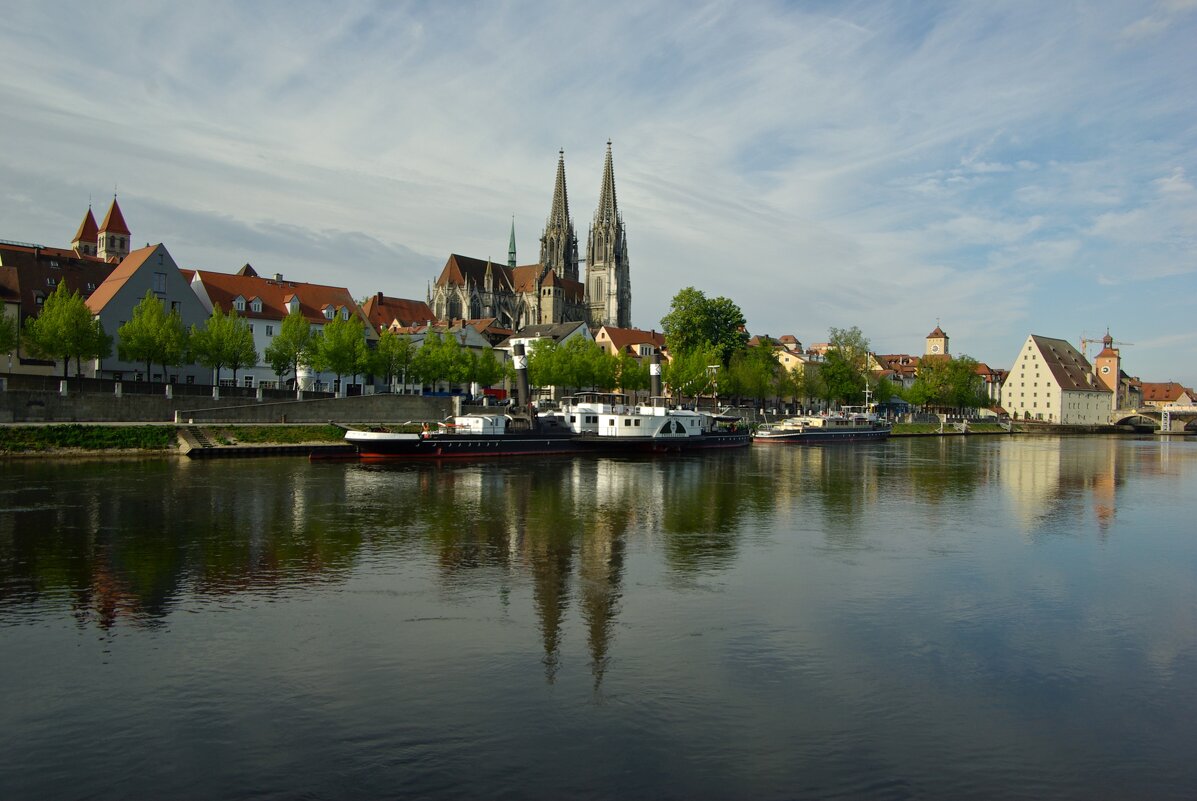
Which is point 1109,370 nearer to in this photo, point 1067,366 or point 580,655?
point 1067,366

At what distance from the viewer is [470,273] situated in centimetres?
16275

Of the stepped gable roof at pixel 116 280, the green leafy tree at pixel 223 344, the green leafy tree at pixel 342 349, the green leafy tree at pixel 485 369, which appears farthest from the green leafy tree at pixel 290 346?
the green leafy tree at pixel 485 369

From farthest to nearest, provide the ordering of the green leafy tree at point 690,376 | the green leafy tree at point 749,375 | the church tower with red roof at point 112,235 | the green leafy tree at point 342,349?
the church tower with red roof at point 112,235, the green leafy tree at point 749,375, the green leafy tree at point 690,376, the green leafy tree at point 342,349

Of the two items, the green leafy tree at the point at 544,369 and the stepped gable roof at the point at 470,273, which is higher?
the stepped gable roof at the point at 470,273

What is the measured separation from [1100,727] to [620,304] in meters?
165

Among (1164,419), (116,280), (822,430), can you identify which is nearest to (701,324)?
(822,430)

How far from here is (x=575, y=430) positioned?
241 ft

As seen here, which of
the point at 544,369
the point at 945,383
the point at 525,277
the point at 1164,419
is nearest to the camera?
the point at 544,369

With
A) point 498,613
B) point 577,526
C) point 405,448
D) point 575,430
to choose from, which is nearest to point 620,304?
point 575,430

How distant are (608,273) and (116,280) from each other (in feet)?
373

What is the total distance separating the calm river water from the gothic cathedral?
12525cm

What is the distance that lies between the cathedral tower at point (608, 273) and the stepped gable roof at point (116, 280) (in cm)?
10474

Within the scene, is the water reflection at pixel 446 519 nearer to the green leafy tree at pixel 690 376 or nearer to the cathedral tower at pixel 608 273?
the green leafy tree at pixel 690 376

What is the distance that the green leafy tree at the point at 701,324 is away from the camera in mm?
122375
